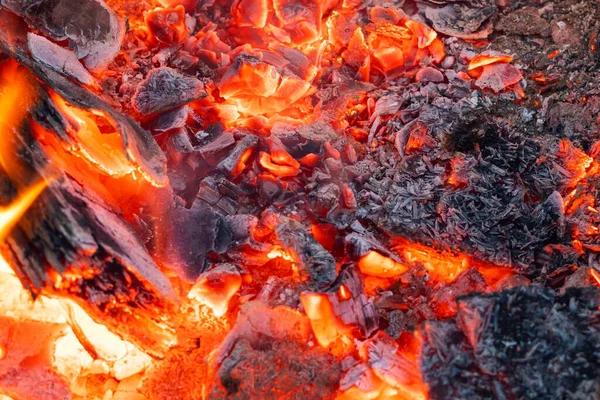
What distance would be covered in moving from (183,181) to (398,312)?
3.57 feet

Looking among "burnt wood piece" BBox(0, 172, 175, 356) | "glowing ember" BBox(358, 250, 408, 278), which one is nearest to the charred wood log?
"burnt wood piece" BBox(0, 172, 175, 356)

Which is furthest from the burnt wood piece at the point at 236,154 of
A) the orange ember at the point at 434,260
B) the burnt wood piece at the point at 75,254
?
the orange ember at the point at 434,260

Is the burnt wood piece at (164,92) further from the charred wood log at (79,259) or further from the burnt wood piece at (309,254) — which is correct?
the burnt wood piece at (309,254)

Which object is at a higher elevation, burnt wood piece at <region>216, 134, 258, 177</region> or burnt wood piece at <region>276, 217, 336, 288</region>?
burnt wood piece at <region>216, 134, 258, 177</region>

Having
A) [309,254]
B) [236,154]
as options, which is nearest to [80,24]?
[236,154]

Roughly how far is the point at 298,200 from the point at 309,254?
1.12 ft

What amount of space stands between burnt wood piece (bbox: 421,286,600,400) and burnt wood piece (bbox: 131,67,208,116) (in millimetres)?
1471

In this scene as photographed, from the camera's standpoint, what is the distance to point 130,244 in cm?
168

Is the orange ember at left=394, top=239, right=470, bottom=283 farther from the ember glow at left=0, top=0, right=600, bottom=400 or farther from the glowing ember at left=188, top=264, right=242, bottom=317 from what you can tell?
the glowing ember at left=188, top=264, right=242, bottom=317

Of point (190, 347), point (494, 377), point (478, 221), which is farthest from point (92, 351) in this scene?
point (478, 221)

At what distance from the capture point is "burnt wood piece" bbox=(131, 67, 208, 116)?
7.19ft

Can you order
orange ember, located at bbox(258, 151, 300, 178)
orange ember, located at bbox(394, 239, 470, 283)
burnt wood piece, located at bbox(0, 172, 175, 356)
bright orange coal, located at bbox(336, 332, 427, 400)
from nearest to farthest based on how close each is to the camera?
burnt wood piece, located at bbox(0, 172, 175, 356)
bright orange coal, located at bbox(336, 332, 427, 400)
orange ember, located at bbox(394, 239, 470, 283)
orange ember, located at bbox(258, 151, 300, 178)

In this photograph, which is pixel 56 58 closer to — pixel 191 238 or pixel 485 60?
pixel 191 238

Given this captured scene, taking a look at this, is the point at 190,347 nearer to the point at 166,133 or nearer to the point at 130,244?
the point at 130,244
